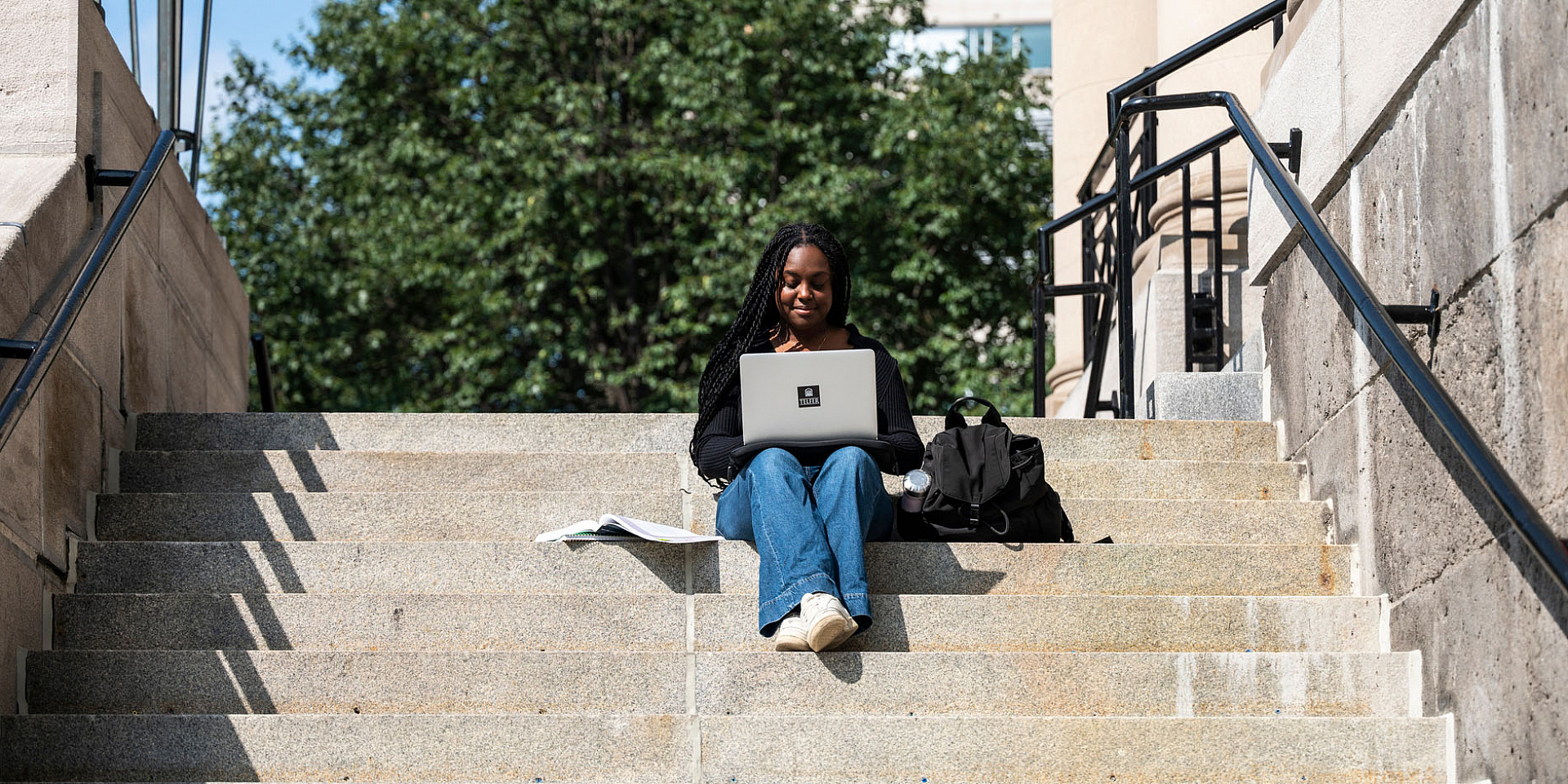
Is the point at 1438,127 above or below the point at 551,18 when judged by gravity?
below

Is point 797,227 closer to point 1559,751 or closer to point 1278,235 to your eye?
point 1278,235

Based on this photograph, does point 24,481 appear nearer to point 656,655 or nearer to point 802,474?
point 656,655

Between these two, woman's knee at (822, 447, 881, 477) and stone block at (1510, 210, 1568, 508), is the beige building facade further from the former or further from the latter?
stone block at (1510, 210, 1568, 508)

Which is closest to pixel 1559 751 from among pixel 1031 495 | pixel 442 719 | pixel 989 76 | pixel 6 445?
pixel 1031 495

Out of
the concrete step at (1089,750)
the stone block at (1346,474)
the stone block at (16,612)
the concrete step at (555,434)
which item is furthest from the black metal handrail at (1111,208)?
the stone block at (16,612)

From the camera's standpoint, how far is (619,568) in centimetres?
513

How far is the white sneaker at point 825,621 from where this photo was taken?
4.51 metres

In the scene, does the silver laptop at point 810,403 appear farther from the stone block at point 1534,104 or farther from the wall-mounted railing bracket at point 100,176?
the wall-mounted railing bracket at point 100,176

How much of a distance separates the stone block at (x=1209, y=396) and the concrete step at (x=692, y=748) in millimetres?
2496

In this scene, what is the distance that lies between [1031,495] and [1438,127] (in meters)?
1.57

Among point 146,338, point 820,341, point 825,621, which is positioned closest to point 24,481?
point 146,338

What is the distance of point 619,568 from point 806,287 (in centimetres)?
114

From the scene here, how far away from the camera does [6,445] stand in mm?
4512

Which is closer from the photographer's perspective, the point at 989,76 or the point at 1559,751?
the point at 1559,751
